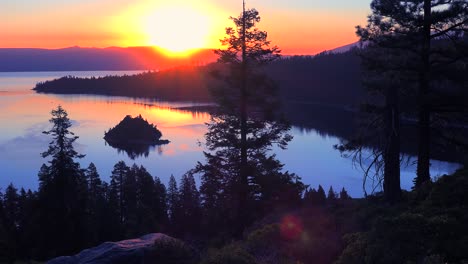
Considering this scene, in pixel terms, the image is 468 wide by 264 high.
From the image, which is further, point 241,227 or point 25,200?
point 25,200

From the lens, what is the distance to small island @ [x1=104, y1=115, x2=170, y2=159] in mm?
107812

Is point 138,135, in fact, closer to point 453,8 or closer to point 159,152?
point 159,152

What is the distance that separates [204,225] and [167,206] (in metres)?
8.37

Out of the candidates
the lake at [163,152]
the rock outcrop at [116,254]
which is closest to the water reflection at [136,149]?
the lake at [163,152]

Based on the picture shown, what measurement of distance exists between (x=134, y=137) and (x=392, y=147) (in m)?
108

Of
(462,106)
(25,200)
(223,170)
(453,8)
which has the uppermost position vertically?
(453,8)

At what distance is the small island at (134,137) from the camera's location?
108 meters

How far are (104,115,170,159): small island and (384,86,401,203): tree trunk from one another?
9116cm

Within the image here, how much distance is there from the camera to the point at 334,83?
19575 cm

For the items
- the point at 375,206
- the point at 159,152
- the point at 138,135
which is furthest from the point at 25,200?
the point at 138,135

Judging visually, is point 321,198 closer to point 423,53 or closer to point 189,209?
point 423,53

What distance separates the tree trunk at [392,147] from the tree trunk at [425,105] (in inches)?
81.9

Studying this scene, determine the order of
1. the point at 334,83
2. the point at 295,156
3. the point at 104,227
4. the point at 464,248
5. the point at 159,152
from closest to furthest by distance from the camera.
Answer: the point at 464,248
the point at 104,227
the point at 295,156
the point at 159,152
the point at 334,83

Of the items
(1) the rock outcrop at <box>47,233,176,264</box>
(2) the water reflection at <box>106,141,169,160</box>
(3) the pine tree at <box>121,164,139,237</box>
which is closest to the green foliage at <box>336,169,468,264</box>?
(1) the rock outcrop at <box>47,233,176,264</box>
